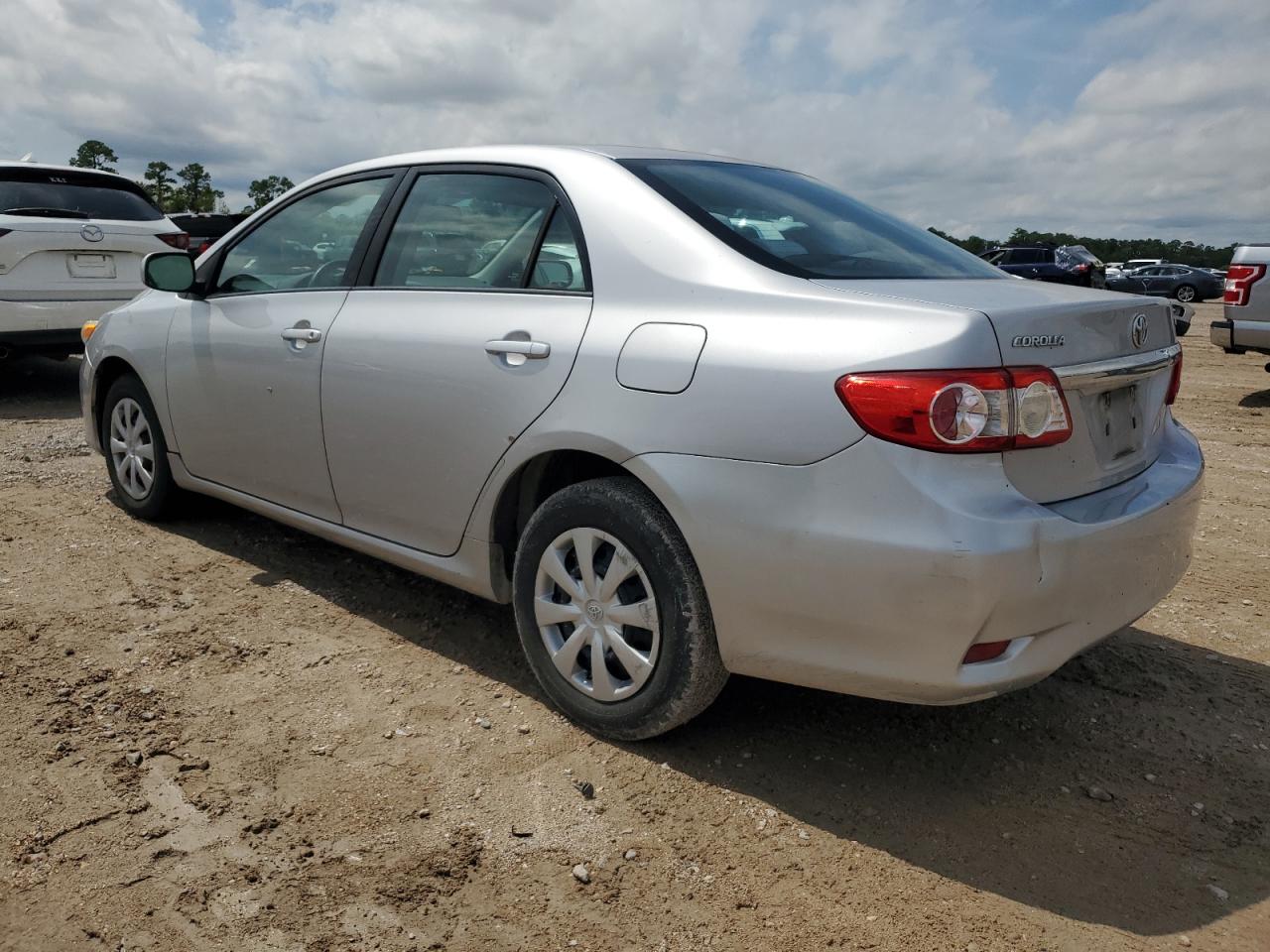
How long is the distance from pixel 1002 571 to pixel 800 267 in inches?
36.9

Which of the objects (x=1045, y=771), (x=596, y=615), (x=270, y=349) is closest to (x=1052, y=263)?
(x=270, y=349)

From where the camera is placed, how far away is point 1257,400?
987cm

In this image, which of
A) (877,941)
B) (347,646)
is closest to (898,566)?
(877,941)

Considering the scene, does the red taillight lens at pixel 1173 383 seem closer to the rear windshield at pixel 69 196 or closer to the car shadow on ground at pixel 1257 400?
the car shadow on ground at pixel 1257 400

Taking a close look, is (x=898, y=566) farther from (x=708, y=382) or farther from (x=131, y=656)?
(x=131, y=656)

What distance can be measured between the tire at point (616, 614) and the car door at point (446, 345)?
0.32 m

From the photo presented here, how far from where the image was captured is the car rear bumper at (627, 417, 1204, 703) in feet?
7.45

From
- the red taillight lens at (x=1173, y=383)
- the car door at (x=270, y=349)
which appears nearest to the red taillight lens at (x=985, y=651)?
the red taillight lens at (x=1173, y=383)

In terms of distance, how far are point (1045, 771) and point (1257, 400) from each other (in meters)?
8.54

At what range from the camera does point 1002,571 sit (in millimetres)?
2262

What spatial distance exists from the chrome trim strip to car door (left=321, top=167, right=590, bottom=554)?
4.06 ft

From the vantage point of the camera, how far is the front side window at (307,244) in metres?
3.77

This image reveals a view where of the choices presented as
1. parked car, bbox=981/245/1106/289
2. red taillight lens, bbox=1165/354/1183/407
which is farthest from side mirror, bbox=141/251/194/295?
parked car, bbox=981/245/1106/289

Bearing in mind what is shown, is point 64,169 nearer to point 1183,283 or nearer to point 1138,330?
point 1138,330
